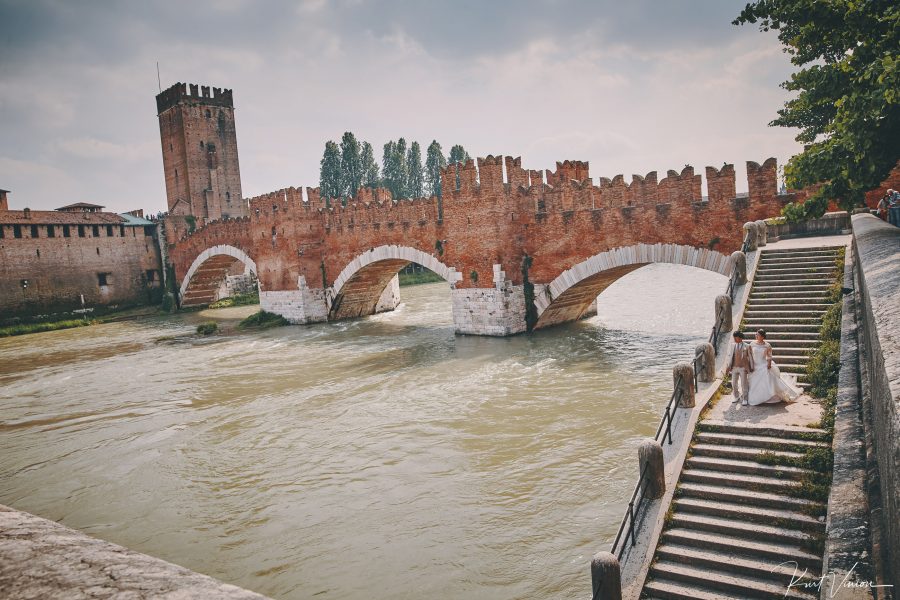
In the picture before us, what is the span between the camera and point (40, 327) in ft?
104

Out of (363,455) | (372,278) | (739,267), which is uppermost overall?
(372,278)

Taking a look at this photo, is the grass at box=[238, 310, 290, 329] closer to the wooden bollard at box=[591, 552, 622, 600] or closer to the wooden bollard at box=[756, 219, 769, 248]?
the wooden bollard at box=[756, 219, 769, 248]

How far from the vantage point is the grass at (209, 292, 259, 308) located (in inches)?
1496

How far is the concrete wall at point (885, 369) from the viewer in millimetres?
3029

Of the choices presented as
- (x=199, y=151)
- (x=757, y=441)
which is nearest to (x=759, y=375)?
(x=757, y=441)

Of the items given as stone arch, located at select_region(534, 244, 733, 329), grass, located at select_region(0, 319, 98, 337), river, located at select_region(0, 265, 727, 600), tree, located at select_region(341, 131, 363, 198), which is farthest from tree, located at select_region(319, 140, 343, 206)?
stone arch, located at select_region(534, 244, 733, 329)

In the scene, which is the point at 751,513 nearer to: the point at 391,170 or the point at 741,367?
the point at 741,367

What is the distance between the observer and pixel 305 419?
1262 centimetres

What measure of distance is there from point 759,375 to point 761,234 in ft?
19.3

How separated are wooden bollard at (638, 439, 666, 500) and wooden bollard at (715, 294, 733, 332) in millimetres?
3683

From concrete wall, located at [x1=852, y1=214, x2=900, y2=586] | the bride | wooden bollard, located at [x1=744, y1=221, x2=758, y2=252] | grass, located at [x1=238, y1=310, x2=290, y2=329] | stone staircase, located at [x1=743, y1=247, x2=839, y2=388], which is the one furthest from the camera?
grass, located at [x1=238, y1=310, x2=290, y2=329]

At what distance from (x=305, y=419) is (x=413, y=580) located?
648 cm

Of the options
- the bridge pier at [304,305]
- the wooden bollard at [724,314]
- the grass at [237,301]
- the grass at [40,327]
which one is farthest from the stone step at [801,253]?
the grass at [40,327]

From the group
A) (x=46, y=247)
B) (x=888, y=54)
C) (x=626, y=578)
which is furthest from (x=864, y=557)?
(x=46, y=247)
